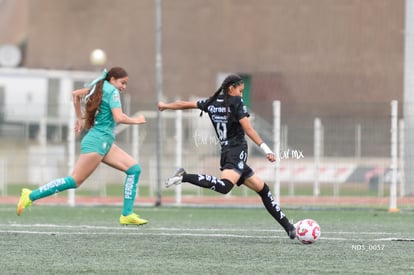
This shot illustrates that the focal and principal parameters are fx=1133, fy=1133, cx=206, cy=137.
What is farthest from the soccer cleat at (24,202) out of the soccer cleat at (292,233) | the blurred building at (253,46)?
the blurred building at (253,46)

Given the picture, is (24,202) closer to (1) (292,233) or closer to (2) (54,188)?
(2) (54,188)

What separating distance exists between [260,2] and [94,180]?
21.9 metres

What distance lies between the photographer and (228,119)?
1252cm

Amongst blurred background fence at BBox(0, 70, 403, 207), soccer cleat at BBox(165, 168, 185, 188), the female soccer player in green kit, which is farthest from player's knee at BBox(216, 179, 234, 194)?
blurred background fence at BBox(0, 70, 403, 207)

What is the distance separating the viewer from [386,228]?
14812 millimetres

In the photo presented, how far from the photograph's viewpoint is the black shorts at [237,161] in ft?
41.1

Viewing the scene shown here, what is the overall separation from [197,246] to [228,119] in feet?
5.39

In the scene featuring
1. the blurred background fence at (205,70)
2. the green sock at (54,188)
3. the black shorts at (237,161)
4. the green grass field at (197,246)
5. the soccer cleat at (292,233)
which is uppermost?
the blurred background fence at (205,70)

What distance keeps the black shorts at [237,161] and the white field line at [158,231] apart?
822 millimetres

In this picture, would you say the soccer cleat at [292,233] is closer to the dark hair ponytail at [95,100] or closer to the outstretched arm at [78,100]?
the dark hair ponytail at [95,100]

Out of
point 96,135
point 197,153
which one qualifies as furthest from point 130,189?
point 197,153

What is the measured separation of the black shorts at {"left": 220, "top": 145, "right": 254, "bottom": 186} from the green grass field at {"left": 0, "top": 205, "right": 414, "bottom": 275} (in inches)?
29.1

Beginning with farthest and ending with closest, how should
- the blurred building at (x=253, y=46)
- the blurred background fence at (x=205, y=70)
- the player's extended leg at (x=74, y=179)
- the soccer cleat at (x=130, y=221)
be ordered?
1. the blurred building at (x=253, y=46)
2. the blurred background fence at (x=205, y=70)
3. the soccer cleat at (x=130, y=221)
4. the player's extended leg at (x=74, y=179)

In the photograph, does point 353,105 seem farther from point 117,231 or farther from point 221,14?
point 117,231
